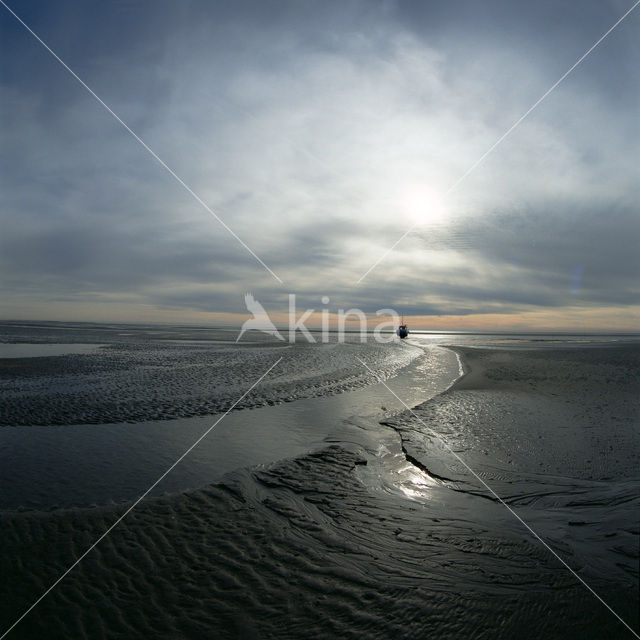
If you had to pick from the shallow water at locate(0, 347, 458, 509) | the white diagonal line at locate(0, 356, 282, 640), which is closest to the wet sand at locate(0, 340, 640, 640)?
the white diagonal line at locate(0, 356, 282, 640)

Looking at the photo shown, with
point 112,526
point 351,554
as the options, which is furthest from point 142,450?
point 351,554

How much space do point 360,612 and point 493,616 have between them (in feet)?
5.01

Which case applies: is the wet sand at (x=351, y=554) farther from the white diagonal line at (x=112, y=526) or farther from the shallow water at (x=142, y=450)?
the shallow water at (x=142, y=450)

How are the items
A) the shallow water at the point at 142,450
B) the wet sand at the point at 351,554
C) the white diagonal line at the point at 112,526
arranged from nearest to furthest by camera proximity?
the wet sand at the point at 351,554 → the white diagonal line at the point at 112,526 → the shallow water at the point at 142,450

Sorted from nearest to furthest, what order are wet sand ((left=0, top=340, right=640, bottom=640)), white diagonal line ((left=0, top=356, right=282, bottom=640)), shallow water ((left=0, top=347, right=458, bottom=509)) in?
wet sand ((left=0, top=340, right=640, bottom=640)) → white diagonal line ((left=0, top=356, right=282, bottom=640)) → shallow water ((left=0, top=347, right=458, bottom=509))

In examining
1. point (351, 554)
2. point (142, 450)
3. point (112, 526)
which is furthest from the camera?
point (142, 450)

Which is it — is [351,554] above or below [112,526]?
above

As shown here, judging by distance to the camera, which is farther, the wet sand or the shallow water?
the shallow water

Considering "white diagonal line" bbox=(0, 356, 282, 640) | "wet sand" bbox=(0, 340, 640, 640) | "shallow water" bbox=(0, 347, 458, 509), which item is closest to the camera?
"wet sand" bbox=(0, 340, 640, 640)

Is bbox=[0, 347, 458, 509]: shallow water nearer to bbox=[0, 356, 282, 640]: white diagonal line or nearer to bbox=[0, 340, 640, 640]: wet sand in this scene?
bbox=[0, 356, 282, 640]: white diagonal line

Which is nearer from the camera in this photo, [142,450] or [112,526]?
[112,526]

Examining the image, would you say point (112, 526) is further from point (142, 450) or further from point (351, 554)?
point (142, 450)

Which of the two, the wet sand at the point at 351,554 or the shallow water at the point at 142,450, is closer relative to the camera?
the wet sand at the point at 351,554

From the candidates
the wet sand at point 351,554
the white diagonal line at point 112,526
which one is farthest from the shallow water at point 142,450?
the wet sand at point 351,554
